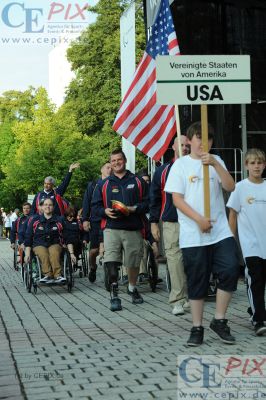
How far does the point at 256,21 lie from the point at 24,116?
71.2 m

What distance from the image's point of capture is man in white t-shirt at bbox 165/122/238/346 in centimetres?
691

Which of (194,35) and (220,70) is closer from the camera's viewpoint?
(220,70)

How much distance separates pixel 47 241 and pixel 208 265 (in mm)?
6218

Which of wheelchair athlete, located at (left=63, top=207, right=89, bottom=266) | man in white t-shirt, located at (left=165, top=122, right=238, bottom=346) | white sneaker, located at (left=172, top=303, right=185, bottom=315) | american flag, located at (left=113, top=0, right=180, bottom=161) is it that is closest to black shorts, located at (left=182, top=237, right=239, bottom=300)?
man in white t-shirt, located at (left=165, top=122, right=238, bottom=346)

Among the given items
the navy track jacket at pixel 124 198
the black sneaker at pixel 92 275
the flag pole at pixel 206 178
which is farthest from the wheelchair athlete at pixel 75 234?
the flag pole at pixel 206 178

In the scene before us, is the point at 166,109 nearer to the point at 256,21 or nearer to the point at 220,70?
the point at 220,70

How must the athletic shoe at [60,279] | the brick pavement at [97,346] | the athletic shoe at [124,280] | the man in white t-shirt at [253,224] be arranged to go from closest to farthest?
1. the brick pavement at [97,346]
2. the man in white t-shirt at [253,224]
3. the athletic shoe at [60,279]
4. the athletic shoe at [124,280]

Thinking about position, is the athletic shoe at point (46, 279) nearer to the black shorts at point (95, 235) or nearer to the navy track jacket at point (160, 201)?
the black shorts at point (95, 235)

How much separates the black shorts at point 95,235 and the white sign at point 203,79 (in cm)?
633

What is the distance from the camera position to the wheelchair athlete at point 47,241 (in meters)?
12.6

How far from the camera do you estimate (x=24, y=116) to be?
85.8m

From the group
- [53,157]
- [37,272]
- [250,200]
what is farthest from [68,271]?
[53,157]

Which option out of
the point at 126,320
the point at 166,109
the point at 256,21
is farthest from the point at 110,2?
the point at 126,320

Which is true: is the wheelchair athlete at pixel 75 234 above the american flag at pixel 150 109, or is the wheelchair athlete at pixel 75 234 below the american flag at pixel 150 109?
below
